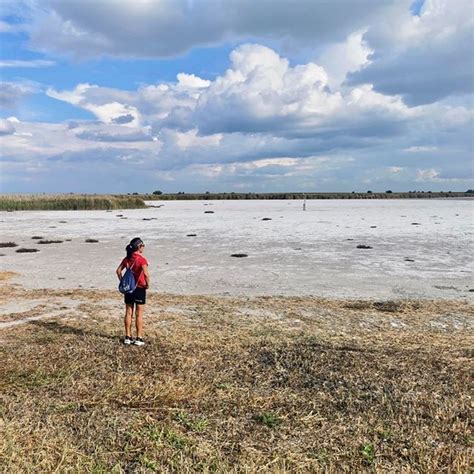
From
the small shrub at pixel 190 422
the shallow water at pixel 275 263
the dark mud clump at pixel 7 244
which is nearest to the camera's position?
the small shrub at pixel 190 422

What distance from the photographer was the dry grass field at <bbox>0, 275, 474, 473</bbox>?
11.9 feet

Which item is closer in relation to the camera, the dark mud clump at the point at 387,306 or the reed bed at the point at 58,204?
the dark mud clump at the point at 387,306

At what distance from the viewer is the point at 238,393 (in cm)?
477

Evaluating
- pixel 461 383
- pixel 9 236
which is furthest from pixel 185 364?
pixel 9 236

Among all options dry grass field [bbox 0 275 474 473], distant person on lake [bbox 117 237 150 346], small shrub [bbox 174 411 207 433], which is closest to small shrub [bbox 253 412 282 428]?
dry grass field [bbox 0 275 474 473]

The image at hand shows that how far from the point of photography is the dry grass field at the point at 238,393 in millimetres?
3621

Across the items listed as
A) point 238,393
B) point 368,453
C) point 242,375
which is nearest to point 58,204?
point 242,375

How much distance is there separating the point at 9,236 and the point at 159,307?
16631 mm

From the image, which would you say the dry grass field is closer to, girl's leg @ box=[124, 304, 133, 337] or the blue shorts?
girl's leg @ box=[124, 304, 133, 337]

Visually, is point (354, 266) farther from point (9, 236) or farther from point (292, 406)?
point (9, 236)

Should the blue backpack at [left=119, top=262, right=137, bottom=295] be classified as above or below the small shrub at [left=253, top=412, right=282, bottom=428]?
above

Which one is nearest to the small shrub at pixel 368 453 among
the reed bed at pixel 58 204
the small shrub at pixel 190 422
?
the small shrub at pixel 190 422

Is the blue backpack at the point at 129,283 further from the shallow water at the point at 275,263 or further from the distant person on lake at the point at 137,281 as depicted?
the shallow water at the point at 275,263

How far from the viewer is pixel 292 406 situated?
451 centimetres
